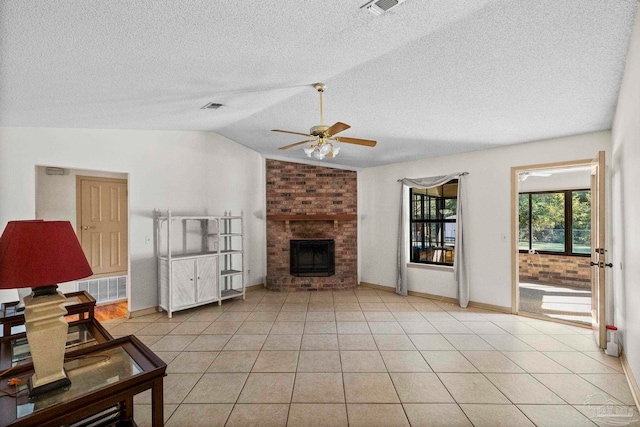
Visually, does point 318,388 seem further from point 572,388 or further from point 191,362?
point 572,388

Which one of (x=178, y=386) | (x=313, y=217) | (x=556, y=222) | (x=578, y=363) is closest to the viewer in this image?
(x=178, y=386)

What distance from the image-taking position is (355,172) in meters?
6.08

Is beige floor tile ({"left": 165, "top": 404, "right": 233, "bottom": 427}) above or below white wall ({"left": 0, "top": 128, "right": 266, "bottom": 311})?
below

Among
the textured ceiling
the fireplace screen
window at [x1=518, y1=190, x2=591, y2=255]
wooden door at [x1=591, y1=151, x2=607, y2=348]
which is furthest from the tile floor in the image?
window at [x1=518, y1=190, x2=591, y2=255]

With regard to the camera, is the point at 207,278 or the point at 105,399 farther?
the point at 207,278

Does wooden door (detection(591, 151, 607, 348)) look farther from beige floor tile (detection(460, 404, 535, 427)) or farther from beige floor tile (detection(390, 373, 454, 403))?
beige floor tile (detection(390, 373, 454, 403))

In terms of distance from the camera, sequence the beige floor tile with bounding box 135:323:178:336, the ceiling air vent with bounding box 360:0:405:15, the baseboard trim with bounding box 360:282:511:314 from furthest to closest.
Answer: the baseboard trim with bounding box 360:282:511:314
the beige floor tile with bounding box 135:323:178:336
the ceiling air vent with bounding box 360:0:405:15

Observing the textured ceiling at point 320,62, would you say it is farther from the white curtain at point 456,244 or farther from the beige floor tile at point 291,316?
the beige floor tile at point 291,316

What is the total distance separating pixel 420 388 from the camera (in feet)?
7.72

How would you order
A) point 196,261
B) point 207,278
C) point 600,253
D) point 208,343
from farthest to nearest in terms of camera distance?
1. point 207,278
2. point 196,261
3. point 208,343
4. point 600,253

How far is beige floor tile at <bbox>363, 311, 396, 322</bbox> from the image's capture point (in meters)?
3.96

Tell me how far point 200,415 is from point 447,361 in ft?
7.28

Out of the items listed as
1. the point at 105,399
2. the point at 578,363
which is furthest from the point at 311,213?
the point at 105,399

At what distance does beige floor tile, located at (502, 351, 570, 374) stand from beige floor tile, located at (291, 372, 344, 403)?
1761 millimetres
